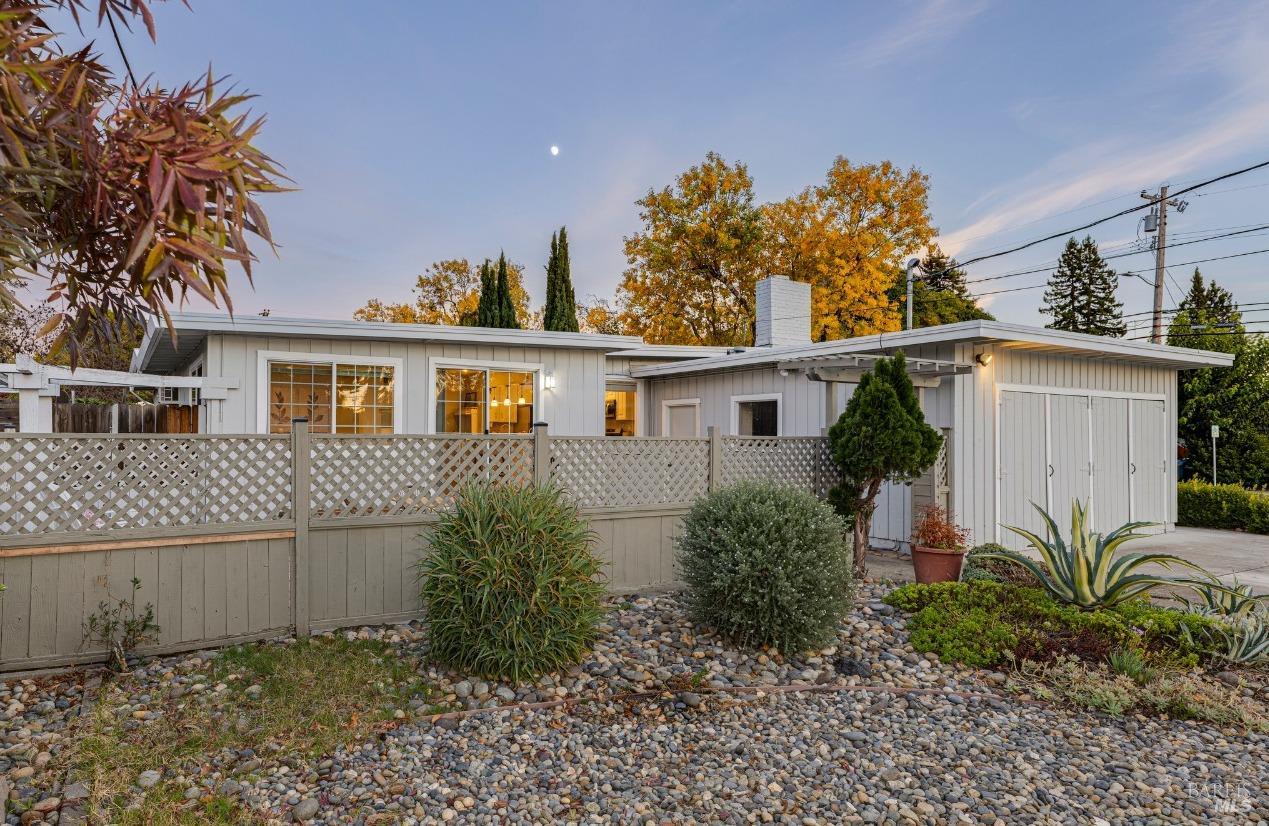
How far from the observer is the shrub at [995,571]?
18.2 feet

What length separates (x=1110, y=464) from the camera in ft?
28.6

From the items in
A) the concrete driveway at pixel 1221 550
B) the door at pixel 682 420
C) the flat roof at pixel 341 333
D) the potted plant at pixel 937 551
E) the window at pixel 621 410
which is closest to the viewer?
the potted plant at pixel 937 551

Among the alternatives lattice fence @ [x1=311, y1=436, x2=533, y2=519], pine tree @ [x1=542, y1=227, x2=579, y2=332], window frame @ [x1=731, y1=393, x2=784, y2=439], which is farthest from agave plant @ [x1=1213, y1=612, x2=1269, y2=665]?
pine tree @ [x1=542, y1=227, x2=579, y2=332]

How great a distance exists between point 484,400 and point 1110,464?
7906mm

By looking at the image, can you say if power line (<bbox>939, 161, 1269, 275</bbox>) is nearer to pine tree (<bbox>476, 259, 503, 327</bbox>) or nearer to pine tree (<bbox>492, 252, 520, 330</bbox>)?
pine tree (<bbox>492, 252, 520, 330</bbox>)

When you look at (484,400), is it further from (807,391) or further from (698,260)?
(698,260)

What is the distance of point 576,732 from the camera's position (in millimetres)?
3229

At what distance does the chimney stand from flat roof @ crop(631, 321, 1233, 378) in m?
1.68

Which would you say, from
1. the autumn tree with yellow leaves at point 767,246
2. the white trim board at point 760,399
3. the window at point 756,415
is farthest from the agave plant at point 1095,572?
the autumn tree with yellow leaves at point 767,246

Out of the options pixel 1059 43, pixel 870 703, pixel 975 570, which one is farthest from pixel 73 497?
pixel 1059 43

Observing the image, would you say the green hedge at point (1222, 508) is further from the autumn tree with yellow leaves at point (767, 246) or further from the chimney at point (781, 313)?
the autumn tree with yellow leaves at point (767, 246)

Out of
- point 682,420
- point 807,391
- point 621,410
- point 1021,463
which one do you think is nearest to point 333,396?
point 621,410

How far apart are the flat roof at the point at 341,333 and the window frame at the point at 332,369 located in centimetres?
24

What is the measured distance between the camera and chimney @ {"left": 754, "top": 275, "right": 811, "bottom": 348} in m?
11.2
